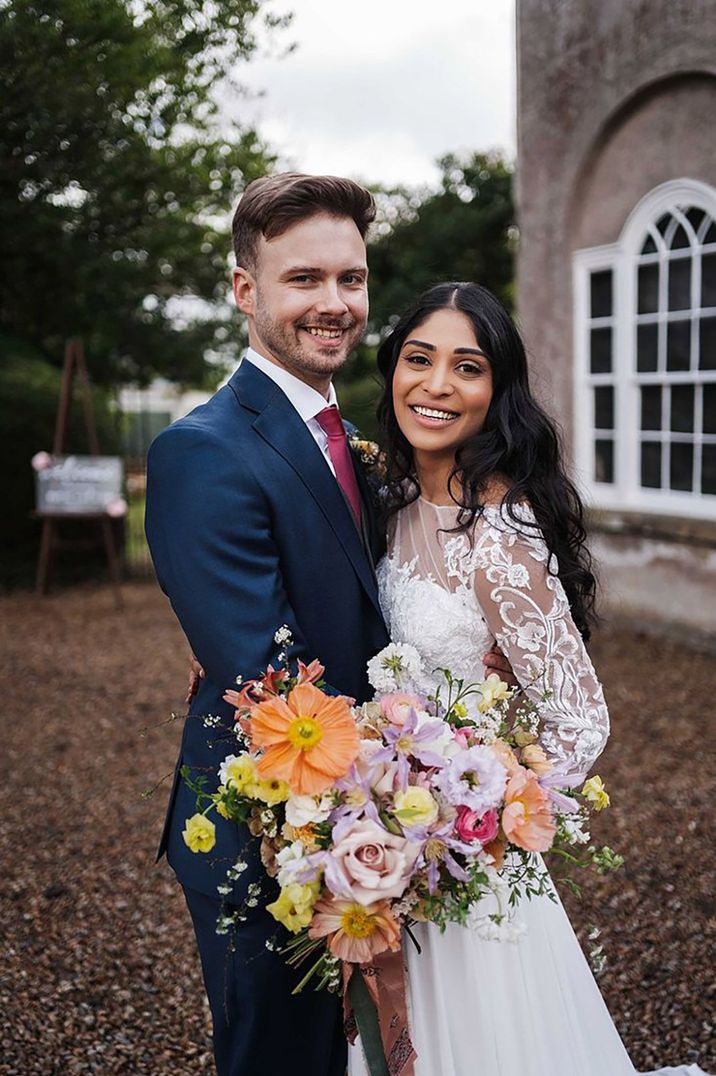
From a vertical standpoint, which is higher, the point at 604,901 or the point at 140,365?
the point at 140,365

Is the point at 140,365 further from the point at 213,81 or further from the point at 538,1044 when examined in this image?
the point at 538,1044

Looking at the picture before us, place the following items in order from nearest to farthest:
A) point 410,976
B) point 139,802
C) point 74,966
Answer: point 410,976 < point 74,966 < point 139,802

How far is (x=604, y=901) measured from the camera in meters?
3.98

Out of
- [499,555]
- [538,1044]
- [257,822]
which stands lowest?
[538,1044]

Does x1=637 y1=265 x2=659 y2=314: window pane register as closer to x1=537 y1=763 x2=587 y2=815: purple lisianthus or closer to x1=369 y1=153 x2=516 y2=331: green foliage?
x1=537 y1=763 x2=587 y2=815: purple lisianthus

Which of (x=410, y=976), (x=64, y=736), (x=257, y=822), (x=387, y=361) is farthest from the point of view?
(x=64, y=736)

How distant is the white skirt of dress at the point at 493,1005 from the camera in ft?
6.75

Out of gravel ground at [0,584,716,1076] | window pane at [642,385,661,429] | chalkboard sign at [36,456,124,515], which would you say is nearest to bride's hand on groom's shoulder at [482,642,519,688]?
gravel ground at [0,584,716,1076]

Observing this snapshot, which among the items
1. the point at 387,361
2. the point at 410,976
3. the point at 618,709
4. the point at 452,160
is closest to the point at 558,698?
the point at 410,976

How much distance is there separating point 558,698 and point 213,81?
23.5ft

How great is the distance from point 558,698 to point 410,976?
68 cm

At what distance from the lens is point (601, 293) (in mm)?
8562

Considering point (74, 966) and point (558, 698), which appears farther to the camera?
point (74, 966)

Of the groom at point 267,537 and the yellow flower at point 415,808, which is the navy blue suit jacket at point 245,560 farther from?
the yellow flower at point 415,808
